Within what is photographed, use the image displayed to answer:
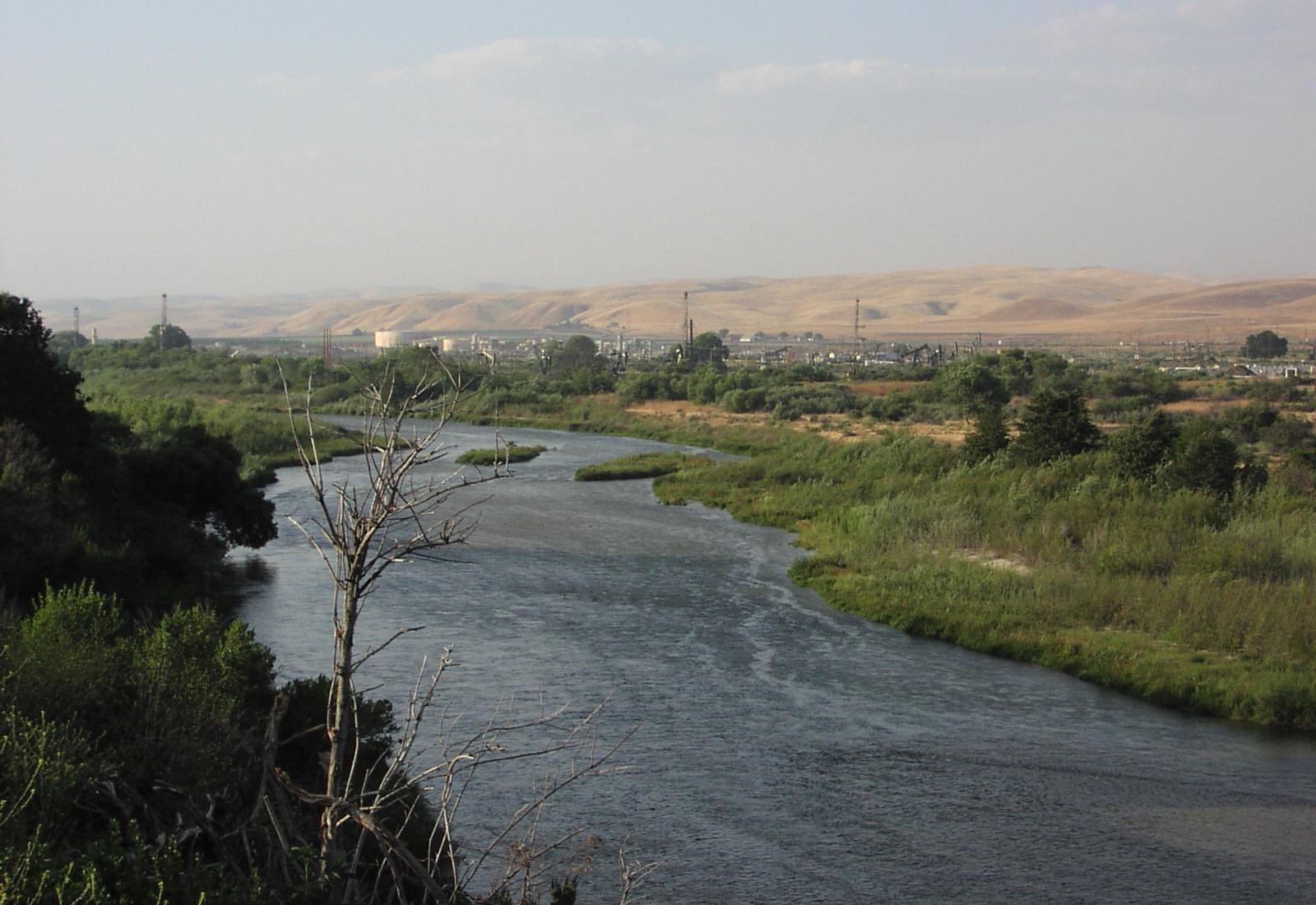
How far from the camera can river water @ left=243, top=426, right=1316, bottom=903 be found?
1188 centimetres

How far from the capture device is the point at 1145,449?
26.8m

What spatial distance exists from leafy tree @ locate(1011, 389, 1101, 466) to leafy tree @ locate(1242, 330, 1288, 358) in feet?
221

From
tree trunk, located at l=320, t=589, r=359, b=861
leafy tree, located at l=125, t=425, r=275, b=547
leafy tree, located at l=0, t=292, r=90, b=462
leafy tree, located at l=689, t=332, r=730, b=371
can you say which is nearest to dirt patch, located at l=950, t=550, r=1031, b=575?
leafy tree, located at l=125, t=425, r=275, b=547

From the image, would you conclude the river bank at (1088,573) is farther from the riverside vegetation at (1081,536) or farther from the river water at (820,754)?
the river water at (820,754)

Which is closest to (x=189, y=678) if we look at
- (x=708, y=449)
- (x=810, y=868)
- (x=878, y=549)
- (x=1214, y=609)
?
(x=810, y=868)

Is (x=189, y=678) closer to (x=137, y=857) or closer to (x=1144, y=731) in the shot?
(x=137, y=857)

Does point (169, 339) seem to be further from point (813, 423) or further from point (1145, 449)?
point (1145, 449)

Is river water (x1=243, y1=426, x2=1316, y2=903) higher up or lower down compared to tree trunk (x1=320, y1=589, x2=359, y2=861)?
lower down

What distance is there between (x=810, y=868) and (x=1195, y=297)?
18079 centimetres

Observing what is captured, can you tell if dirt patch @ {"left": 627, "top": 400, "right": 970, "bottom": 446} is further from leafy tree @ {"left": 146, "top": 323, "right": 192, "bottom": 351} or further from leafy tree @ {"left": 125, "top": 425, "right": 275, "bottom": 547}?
leafy tree @ {"left": 146, "top": 323, "right": 192, "bottom": 351}

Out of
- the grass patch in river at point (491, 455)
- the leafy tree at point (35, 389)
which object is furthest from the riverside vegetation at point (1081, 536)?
the leafy tree at point (35, 389)

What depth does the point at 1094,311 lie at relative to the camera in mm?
180750

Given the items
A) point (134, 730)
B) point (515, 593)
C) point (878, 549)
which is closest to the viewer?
point (134, 730)

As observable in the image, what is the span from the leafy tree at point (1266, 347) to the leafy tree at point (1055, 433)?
67358 mm
